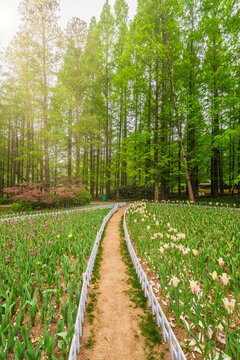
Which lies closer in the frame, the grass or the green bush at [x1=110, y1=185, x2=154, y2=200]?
the grass

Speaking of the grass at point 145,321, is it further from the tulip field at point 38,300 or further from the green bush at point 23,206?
the green bush at point 23,206

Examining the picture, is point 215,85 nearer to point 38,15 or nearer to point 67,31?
point 67,31

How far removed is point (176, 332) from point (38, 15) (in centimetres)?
1969

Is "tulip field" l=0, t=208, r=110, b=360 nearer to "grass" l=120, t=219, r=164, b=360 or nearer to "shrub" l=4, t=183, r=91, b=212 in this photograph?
"grass" l=120, t=219, r=164, b=360

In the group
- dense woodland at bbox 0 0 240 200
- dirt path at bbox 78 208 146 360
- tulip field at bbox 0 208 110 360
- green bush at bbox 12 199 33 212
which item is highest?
dense woodland at bbox 0 0 240 200

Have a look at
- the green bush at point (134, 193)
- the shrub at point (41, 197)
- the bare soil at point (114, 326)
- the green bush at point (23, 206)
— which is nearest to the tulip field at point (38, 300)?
the bare soil at point (114, 326)

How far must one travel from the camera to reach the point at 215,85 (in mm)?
14133

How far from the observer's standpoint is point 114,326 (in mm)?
2439

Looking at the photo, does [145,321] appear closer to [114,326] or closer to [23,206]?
[114,326]

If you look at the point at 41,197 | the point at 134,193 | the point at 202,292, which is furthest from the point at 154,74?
the point at 202,292

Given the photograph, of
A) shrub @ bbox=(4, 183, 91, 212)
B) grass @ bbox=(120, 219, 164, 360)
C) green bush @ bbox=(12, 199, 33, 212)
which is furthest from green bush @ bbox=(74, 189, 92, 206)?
grass @ bbox=(120, 219, 164, 360)

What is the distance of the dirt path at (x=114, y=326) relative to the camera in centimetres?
202

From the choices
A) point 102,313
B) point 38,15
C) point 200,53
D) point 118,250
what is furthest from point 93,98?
point 102,313

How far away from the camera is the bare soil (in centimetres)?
202
